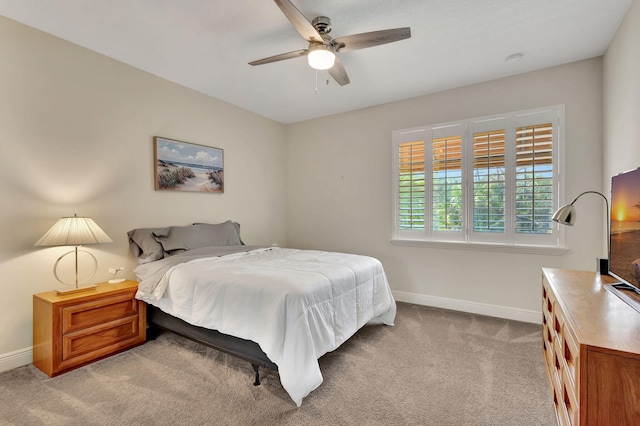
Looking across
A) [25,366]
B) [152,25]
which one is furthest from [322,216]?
[25,366]

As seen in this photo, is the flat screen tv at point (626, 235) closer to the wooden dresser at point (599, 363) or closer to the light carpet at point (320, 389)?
the wooden dresser at point (599, 363)

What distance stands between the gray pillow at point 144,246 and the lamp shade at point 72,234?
47 cm

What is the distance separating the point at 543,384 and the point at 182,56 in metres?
3.95

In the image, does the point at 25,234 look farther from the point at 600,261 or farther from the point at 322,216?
the point at 600,261

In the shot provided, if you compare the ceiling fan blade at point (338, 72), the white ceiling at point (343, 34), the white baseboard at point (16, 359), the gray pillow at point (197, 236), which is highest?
the white ceiling at point (343, 34)

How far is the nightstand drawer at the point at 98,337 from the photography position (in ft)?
7.36

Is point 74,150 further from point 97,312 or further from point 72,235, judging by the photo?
point 97,312

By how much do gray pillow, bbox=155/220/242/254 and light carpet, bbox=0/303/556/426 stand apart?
906mm

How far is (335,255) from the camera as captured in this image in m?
3.13

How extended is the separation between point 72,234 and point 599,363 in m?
3.14

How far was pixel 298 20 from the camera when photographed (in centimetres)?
186

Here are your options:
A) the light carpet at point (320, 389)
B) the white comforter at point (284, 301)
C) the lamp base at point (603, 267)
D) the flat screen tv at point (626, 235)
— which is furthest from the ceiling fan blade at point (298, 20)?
the lamp base at point (603, 267)

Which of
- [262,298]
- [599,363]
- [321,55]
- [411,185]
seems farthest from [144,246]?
[599,363]

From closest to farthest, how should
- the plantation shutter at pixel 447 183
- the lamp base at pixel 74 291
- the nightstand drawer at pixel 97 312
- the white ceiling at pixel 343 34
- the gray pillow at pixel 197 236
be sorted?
the white ceiling at pixel 343 34 → the nightstand drawer at pixel 97 312 → the lamp base at pixel 74 291 → the gray pillow at pixel 197 236 → the plantation shutter at pixel 447 183
